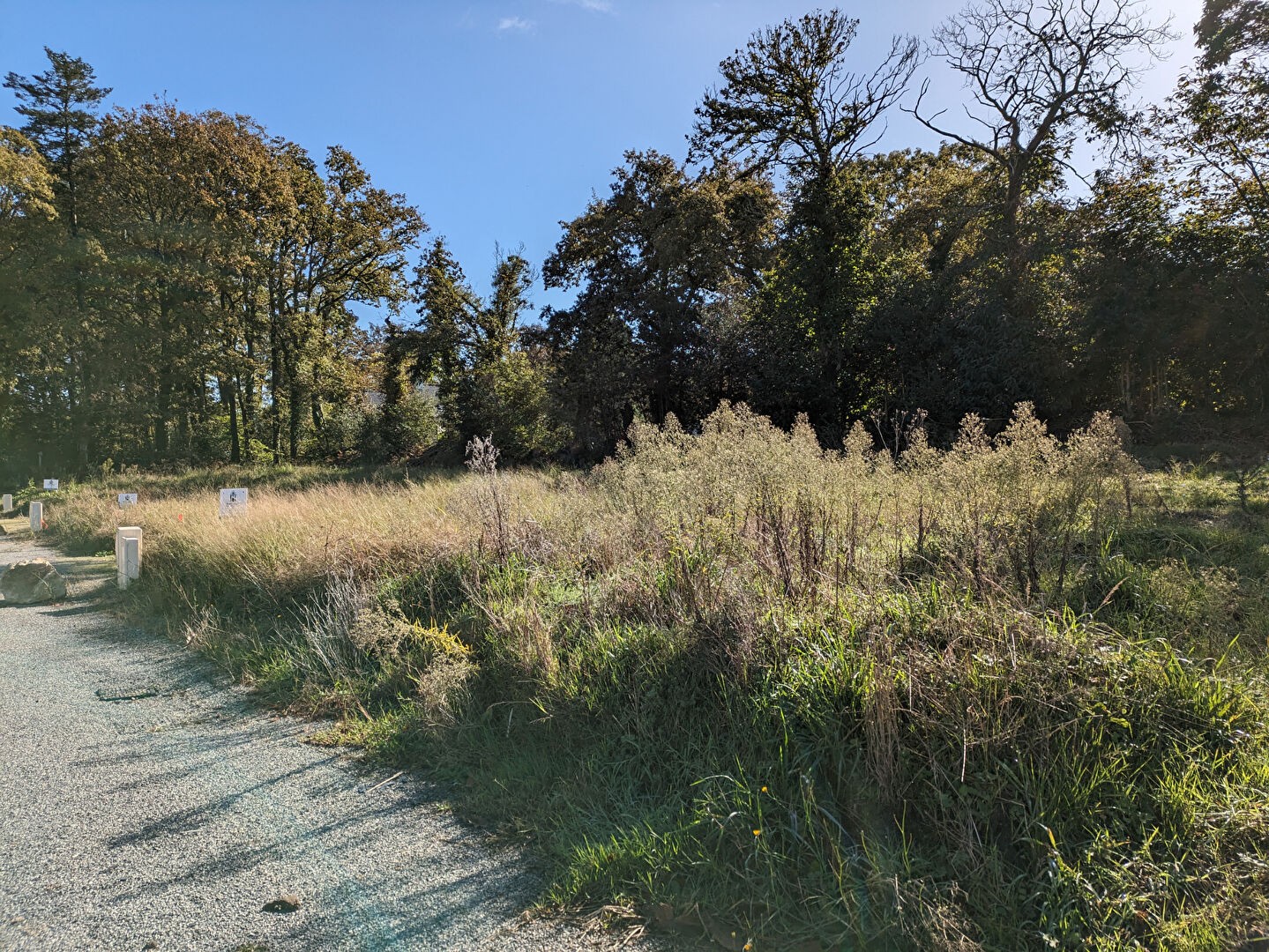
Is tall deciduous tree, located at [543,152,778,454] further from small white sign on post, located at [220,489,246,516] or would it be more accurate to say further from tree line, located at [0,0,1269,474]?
small white sign on post, located at [220,489,246,516]

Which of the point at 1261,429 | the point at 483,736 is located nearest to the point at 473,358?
the point at 1261,429

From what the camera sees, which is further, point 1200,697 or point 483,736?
point 483,736

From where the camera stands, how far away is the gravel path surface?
8.45ft

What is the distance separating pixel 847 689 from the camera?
3.17m

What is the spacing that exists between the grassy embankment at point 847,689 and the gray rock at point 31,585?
13.2 feet

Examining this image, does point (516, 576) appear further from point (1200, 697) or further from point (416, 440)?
point (416, 440)

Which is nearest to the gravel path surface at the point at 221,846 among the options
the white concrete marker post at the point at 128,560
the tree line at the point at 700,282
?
the white concrete marker post at the point at 128,560

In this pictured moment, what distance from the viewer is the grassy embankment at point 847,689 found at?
8.10ft

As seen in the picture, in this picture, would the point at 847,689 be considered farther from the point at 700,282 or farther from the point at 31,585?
the point at 700,282

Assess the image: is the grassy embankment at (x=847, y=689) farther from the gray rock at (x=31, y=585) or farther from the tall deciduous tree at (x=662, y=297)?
the tall deciduous tree at (x=662, y=297)

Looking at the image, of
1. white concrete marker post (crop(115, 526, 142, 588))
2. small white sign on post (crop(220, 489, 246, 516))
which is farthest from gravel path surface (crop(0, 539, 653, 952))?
small white sign on post (crop(220, 489, 246, 516))

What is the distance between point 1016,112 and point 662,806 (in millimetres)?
23268

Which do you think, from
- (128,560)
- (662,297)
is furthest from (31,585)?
(662,297)

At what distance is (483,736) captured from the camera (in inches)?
164
